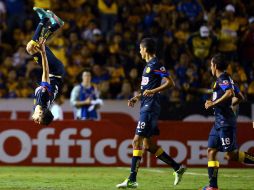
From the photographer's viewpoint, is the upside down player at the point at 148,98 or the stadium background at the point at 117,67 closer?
the upside down player at the point at 148,98

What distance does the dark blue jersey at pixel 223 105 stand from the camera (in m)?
12.5

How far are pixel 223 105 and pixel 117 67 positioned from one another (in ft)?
32.7

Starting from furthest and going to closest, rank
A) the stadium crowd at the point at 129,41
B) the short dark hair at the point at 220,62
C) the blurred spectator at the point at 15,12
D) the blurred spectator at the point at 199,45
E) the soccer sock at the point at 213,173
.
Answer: the blurred spectator at the point at 15,12, the blurred spectator at the point at 199,45, the stadium crowd at the point at 129,41, the short dark hair at the point at 220,62, the soccer sock at the point at 213,173

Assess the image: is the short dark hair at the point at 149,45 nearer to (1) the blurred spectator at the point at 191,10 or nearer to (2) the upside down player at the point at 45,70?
(2) the upside down player at the point at 45,70

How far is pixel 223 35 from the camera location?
23688 mm

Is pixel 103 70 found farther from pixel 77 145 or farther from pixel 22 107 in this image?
pixel 77 145

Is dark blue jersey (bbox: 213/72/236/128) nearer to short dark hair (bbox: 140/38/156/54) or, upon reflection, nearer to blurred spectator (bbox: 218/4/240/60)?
short dark hair (bbox: 140/38/156/54)

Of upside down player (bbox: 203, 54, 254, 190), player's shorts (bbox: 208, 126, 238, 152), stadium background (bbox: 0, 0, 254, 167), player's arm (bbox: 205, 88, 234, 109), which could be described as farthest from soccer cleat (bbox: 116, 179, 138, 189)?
stadium background (bbox: 0, 0, 254, 167)

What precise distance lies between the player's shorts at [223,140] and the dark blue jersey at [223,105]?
85 millimetres

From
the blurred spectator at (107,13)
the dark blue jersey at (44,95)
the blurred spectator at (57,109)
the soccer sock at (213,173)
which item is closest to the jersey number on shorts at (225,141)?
the soccer sock at (213,173)

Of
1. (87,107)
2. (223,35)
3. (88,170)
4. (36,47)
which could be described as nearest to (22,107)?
(87,107)

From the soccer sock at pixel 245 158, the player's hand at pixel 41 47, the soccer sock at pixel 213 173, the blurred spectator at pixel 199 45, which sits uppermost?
the blurred spectator at pixel 199 45

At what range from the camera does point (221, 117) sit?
12836 millimetres

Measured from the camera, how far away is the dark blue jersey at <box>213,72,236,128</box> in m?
12.5
